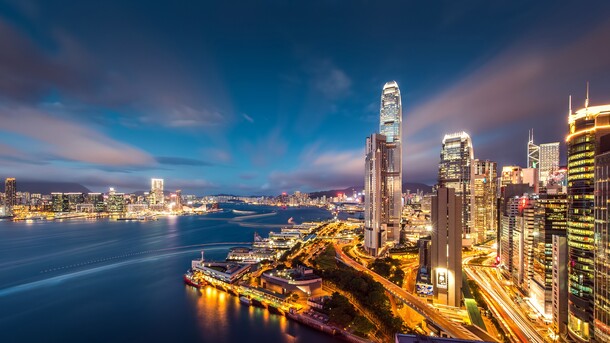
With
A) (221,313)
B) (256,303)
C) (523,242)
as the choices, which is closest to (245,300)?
(256,303)

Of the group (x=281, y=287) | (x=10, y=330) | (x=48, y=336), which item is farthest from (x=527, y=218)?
(x=10, y=330)

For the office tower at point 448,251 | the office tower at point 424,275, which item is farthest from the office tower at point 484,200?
the office tower at point 448,251

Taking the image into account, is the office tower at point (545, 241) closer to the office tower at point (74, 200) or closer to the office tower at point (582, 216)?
the office tower at point (582, 216)

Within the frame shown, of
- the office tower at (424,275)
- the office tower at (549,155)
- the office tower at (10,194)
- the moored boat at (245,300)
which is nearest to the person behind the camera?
the office tower at (424,275)

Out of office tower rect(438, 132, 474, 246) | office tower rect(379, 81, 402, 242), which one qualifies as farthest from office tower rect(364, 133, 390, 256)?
office tower rect(438, 132, 474, 246)

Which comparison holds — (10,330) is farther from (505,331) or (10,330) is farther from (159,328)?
(505,331)

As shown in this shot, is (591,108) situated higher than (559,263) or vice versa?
(591,108)
